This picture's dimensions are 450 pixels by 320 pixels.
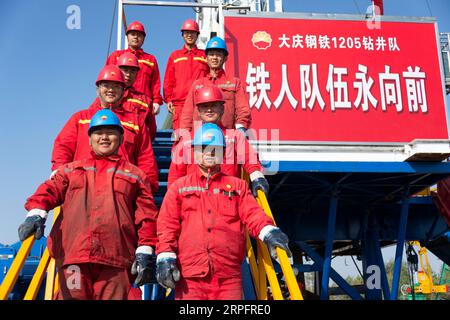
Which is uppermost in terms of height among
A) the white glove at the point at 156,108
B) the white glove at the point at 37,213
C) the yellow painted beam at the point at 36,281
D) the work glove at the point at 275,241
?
the white glove at the point at 156,108

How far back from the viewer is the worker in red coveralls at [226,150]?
429 centimetres

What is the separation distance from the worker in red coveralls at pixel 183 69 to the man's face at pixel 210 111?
2080 mm

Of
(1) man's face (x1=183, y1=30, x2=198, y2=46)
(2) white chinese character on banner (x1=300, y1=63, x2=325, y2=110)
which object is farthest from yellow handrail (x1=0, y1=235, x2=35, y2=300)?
(2) white chinese character on banner (x1=300, y1=63, x2=325, y2=110)

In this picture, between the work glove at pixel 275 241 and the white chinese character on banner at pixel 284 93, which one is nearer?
the work glove at pixel 275 241

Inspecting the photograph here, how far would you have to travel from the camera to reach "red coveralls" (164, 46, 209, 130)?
663 centimetres

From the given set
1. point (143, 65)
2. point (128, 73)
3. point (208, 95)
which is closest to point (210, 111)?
point (208, 95)

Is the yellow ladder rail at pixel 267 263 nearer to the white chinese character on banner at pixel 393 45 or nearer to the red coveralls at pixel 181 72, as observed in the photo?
the red coveralls at pixel 181 72

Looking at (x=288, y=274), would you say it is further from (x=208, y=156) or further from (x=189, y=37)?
(x=189, y=37)

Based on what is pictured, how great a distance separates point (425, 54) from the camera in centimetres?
785

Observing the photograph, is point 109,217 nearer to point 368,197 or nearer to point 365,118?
point 365,118

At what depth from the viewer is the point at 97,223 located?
305cm

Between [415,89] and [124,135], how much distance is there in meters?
5.62

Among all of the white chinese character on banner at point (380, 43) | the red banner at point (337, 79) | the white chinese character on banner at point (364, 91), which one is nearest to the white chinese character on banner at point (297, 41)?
the red banner at point (337, 79)

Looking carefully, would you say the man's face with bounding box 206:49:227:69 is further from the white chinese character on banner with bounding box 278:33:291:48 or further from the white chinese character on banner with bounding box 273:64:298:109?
the white chinese character on banner with bounding box 278:33:291:48
